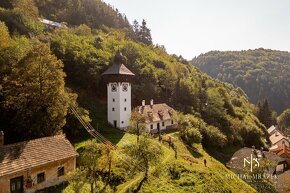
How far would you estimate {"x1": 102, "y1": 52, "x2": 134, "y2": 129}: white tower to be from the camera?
51237 millimetres

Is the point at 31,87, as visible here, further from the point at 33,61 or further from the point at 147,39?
the point at 147,39

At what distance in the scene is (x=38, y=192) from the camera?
1026 inches

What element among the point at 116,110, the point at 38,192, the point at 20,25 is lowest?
the point at 38,192

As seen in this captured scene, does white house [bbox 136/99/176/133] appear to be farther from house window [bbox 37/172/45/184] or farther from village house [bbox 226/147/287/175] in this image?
house window [bbox 37/172/45/184]

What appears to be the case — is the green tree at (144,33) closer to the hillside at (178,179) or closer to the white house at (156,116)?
the white house at (156,116)

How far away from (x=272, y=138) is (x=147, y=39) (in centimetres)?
7792

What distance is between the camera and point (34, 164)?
25672 mm

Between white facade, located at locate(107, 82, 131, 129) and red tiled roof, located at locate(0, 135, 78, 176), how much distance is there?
21.1 metres

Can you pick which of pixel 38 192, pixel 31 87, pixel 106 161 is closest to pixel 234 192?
pixel 106 161

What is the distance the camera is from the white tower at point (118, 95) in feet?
168

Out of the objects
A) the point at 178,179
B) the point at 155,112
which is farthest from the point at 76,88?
the point at 178,179

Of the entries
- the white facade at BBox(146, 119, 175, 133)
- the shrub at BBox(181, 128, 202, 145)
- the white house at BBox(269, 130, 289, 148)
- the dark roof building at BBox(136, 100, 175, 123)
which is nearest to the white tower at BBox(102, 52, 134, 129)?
the dark roof building at BBox(136, 100, 175, 123)

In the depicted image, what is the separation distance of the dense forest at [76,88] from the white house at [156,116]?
2664mm

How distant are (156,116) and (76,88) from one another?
1774 cm
